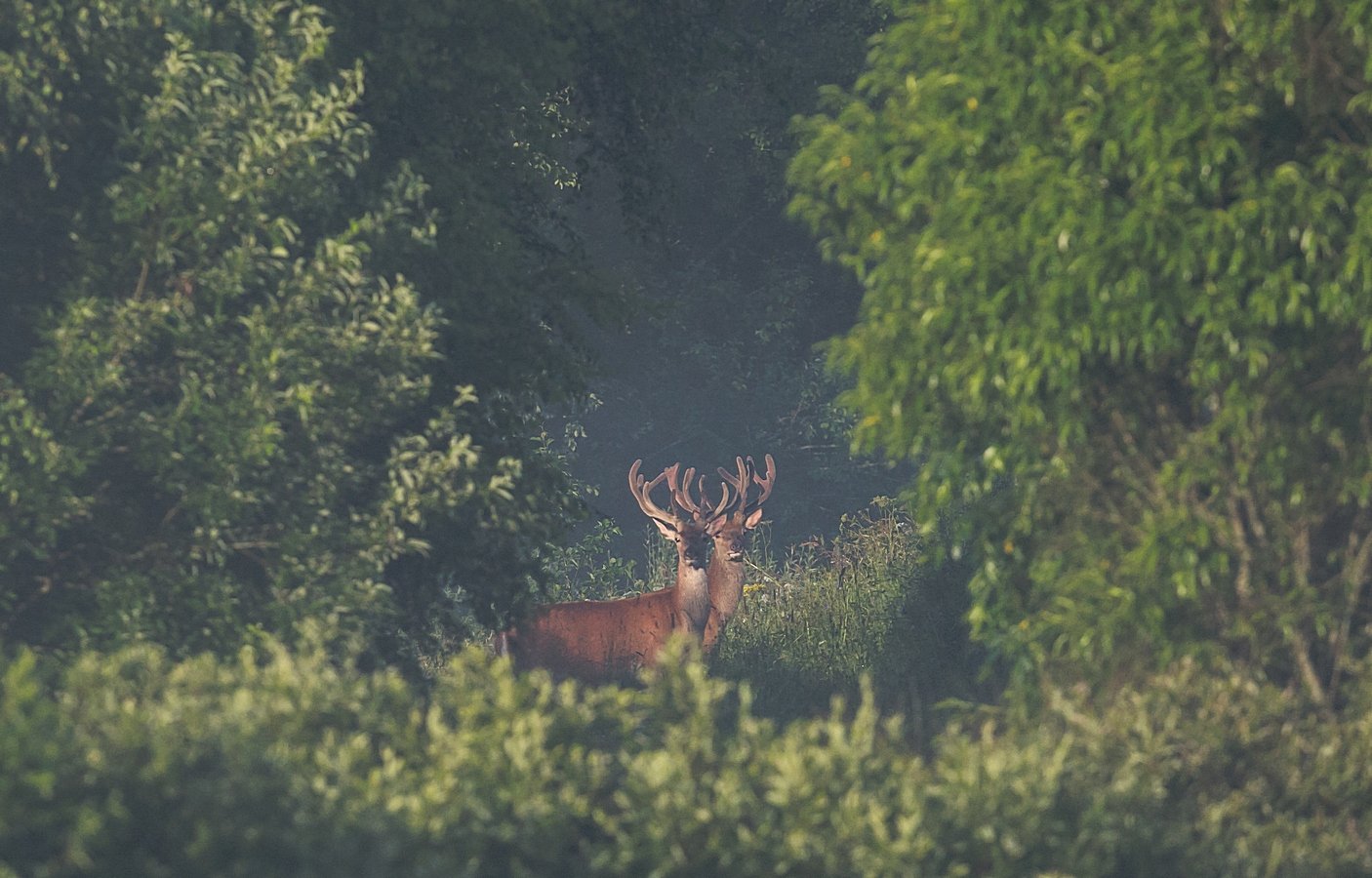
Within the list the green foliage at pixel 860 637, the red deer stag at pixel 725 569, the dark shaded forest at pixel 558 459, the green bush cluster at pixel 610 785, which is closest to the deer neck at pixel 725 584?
the red deer stag at pixel 725 569

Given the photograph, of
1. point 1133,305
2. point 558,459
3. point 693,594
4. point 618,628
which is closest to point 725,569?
point 693,594

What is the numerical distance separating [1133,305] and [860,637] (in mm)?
10252

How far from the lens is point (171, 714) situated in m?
8.11

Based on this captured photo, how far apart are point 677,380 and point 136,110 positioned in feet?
71.8

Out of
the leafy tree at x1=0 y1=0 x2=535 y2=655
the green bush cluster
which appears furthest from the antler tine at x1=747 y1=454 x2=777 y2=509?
the green bush cluster

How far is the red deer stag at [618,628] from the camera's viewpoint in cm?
1964

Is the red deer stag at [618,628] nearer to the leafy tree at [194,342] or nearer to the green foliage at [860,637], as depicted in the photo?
the green foliage at [860,637]

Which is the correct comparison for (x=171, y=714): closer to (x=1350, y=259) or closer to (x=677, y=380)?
(x=1350, y=259)

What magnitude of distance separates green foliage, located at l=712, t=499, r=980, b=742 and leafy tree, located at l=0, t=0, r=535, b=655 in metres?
6.80

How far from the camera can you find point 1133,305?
999 cm

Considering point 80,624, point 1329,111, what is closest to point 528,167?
point 80,624

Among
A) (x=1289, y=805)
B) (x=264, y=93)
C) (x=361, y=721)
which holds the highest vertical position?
(x=264, y=93)

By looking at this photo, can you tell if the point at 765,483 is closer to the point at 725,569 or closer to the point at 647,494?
the point at 647,494

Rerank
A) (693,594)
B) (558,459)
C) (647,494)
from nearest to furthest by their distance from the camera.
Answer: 1. (558,459)
2. (693,594)
3. (647,494)
